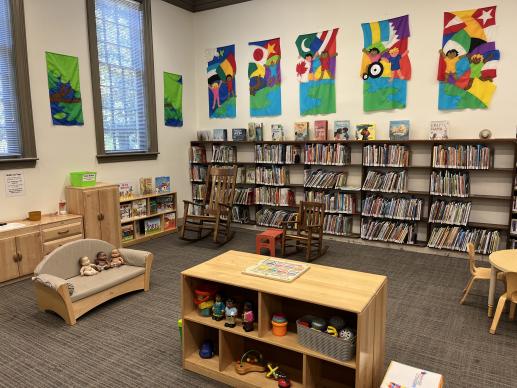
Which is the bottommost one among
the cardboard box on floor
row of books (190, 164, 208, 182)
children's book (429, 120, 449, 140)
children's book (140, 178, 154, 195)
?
the cardboard box on floor

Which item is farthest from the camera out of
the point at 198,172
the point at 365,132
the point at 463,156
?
the point at 198,172

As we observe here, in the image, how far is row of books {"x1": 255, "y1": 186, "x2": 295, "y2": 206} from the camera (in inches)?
246

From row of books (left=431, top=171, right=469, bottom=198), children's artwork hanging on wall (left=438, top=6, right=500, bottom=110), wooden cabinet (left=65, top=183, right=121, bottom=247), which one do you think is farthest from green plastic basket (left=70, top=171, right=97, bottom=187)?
children's artwork hanging on wall (left=438, top=6, right=500, bottom=110)

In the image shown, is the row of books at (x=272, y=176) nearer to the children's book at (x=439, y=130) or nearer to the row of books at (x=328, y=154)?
the row of books at (x=328, y=154)

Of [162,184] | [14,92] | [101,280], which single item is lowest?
[101,280]

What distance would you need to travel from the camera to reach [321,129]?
5.93 metres

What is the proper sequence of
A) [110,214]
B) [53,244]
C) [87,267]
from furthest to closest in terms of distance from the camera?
[110,214] < [53,244] < [87,267]

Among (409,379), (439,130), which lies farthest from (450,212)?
(409,379)

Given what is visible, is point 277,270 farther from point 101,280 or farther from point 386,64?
point 386,64

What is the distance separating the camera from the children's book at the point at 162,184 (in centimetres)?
654

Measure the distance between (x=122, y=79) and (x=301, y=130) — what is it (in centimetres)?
293

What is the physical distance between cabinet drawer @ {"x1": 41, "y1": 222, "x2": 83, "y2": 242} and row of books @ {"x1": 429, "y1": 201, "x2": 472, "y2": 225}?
15.2ft

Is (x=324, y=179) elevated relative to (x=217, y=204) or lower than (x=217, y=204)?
elevated

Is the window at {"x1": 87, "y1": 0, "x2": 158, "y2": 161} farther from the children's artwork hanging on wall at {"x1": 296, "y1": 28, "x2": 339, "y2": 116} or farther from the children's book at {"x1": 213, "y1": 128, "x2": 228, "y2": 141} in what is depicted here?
the children's artwork hanging on wall at {"x1": 296, "y1": 28, "x2": 339, "y2": 116}
